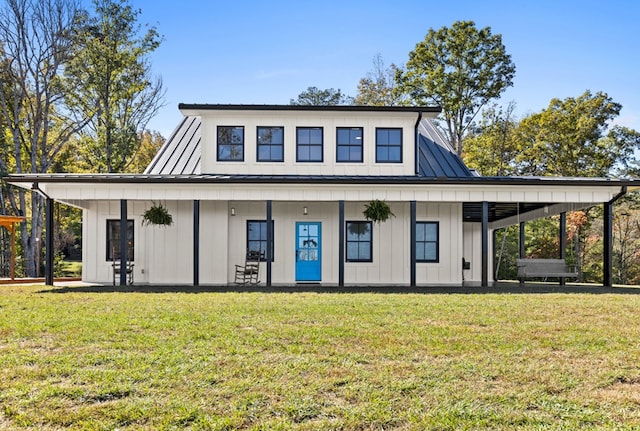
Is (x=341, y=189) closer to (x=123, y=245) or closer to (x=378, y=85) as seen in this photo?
(x=123, y=245)

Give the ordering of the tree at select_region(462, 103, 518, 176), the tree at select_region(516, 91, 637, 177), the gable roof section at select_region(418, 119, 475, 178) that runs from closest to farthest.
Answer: the gable roof section at select_region(418, 119, 475, 178), the tree at select_region(516, 91, 637, 177), the tree at select_region(462, 103, 518, 176)

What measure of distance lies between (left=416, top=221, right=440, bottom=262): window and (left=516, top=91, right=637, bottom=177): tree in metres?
14.1

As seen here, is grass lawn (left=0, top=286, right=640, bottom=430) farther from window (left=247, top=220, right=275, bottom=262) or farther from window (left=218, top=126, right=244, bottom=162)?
window (left=218, top=126, right=244, bottom=162)

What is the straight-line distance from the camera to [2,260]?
2553 cm

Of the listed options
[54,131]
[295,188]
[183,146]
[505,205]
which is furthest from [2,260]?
[505,205]

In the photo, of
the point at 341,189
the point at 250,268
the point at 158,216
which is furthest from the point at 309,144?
the point at 158,216

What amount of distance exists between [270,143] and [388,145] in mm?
3294

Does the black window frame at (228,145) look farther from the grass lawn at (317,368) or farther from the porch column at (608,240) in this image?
the porch column at (608,240)

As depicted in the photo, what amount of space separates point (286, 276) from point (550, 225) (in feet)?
58.0

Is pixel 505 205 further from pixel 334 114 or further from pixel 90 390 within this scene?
pixel 90 390

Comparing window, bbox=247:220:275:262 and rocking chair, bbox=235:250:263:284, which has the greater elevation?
window, bbox=247:220:275:262

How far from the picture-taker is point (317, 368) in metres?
4.93

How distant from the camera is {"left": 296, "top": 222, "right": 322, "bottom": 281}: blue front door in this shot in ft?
48.5

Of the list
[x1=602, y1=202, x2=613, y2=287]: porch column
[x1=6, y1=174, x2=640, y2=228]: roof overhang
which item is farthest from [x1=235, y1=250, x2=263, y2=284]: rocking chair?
[x1=602, y1=202, x2=613, y2=287]: porch column
